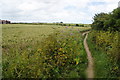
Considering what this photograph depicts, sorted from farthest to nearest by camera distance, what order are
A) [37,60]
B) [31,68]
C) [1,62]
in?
[1,62]
[37,60]
[31,68]

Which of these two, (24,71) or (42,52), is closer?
(24,71)

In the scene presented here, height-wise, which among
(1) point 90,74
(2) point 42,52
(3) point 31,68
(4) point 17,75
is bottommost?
(4) point 17,75

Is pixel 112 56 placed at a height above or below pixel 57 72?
above

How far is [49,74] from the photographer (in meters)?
4.25

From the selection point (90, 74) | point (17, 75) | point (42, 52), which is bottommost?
point (17, 75)

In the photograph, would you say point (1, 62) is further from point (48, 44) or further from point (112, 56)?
point (112, 56)

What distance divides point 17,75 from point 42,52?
134cm

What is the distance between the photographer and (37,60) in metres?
4.39

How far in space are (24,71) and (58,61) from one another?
4.71ft

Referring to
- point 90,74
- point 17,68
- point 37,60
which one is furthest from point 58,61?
point 90,74

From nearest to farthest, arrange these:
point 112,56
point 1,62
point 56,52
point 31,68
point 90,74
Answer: point 90,74
point 31,68
point 1,62
point 56,52
point 112,56

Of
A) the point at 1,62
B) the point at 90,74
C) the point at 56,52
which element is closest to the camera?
the point at 90,74

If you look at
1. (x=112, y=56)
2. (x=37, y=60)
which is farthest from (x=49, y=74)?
(x=112, y=56)

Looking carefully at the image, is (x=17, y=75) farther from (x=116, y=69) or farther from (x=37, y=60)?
(x=116, y=69)
